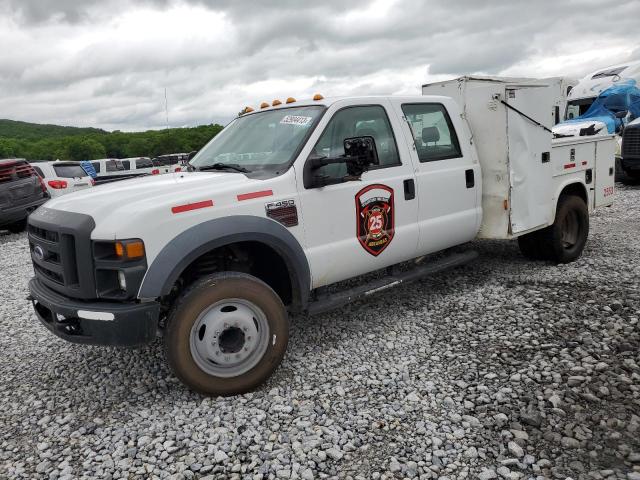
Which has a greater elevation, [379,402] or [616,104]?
[616,104]

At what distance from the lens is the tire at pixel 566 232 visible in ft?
18.8

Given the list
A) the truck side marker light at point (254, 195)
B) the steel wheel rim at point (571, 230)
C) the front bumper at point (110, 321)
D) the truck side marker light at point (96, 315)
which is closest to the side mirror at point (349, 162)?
the truck side marker light at point (254, 195)

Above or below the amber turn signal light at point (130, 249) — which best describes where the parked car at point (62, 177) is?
above

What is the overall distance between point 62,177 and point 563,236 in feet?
38.0

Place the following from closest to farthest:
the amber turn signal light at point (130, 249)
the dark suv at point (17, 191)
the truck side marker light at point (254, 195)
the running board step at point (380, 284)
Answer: the amber turn signal light at point (130, 249), the truck side marker light at point (254, 195), the running board step at point (380, 284), the dark suv at point (17, 191)

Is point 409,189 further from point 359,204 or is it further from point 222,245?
point 222,245

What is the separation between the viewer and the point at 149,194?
3.29 m

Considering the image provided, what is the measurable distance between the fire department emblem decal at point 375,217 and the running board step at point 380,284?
0.29m

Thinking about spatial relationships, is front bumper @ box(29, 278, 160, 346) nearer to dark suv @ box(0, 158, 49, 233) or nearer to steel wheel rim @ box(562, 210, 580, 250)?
steel wheel rim @ box(562, 210, 580, 250)

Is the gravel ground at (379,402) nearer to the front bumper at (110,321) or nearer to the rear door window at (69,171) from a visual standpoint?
the front bumper at (110,321)

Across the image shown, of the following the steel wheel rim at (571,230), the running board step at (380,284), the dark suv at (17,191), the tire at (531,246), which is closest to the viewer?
the running board step at (380,284)

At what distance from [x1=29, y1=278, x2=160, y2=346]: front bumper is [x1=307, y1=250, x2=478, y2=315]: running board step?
4.04ft

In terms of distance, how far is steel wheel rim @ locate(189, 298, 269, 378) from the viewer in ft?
10.7

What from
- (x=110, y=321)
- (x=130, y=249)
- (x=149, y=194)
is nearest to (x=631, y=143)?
(x=149, y=194)
